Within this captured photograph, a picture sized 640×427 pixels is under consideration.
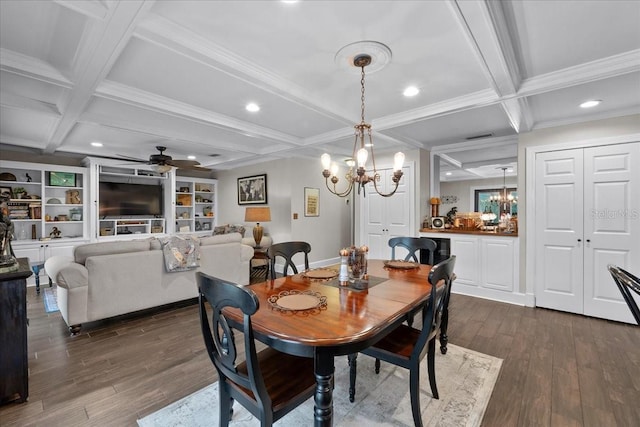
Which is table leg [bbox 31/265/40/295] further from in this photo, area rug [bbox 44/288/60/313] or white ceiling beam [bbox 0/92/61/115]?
white ceiling beam [bbox 0/92/61/115]

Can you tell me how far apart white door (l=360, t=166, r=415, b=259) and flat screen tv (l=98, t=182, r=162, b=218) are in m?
4.71

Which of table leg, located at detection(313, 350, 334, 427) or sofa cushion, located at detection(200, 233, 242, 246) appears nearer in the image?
table leg, located at detection(313, 350, 334, 427)

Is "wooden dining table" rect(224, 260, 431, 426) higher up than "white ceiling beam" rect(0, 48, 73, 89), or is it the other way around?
"white ceiling beam" rect(0, 48, 73, 89)

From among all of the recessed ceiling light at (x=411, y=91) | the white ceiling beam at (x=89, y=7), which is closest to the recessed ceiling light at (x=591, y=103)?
the recessed ceiling light at (x=411, y=91)

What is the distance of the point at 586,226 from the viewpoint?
3.34 meters

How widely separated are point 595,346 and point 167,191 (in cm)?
735

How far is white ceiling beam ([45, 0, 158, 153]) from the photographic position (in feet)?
5.08

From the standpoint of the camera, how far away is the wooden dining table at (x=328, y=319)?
47.3 inches

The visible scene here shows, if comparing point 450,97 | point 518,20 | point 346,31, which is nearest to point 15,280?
point 346,31

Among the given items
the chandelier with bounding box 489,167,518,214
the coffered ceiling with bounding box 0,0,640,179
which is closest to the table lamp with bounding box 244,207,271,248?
the coffered ceiling with bounding box 0,0,640,179

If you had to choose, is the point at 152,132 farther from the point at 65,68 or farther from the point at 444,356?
the point at 444,356

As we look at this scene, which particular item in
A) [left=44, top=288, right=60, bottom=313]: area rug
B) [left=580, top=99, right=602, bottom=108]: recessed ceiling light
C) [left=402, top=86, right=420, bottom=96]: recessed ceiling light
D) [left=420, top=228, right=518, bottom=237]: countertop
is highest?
[left=402, top=86, right=420, bottom=96]: recessed ceiling light

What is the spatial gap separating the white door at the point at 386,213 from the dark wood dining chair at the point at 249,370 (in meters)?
3.64

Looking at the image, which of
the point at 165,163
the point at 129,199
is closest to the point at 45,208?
the point at 129,199
